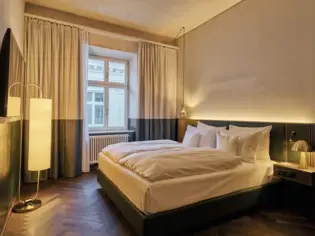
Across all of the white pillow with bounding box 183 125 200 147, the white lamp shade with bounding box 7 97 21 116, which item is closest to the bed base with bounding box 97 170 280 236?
the white pillow with bounding box 183 125 200 147

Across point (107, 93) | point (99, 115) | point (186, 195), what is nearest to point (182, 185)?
point (186, 195)

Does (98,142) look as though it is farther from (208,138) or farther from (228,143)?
(228,143)

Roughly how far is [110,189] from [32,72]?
7.85 ft

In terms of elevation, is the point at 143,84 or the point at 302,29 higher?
the point at 302,29

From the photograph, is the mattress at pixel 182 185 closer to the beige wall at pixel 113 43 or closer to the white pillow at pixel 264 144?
the white pillow at pixel 264 144

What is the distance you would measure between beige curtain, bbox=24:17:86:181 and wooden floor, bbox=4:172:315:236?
0.95m

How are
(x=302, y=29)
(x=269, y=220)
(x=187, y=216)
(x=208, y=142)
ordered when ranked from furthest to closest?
(x=208, y=142) → (x=302, y=29) → (x=269, y=220) → (x=187, y=216)

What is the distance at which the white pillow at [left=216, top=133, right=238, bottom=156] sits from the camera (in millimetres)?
2660

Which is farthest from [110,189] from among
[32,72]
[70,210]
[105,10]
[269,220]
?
[105,10]

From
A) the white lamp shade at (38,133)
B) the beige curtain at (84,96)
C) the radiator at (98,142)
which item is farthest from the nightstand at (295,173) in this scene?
the beige curtain at (84,96)

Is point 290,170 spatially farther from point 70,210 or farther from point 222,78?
point 70,210

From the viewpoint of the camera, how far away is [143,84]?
172 inches

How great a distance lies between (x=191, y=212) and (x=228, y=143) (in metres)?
1.24

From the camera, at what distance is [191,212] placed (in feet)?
6.06
